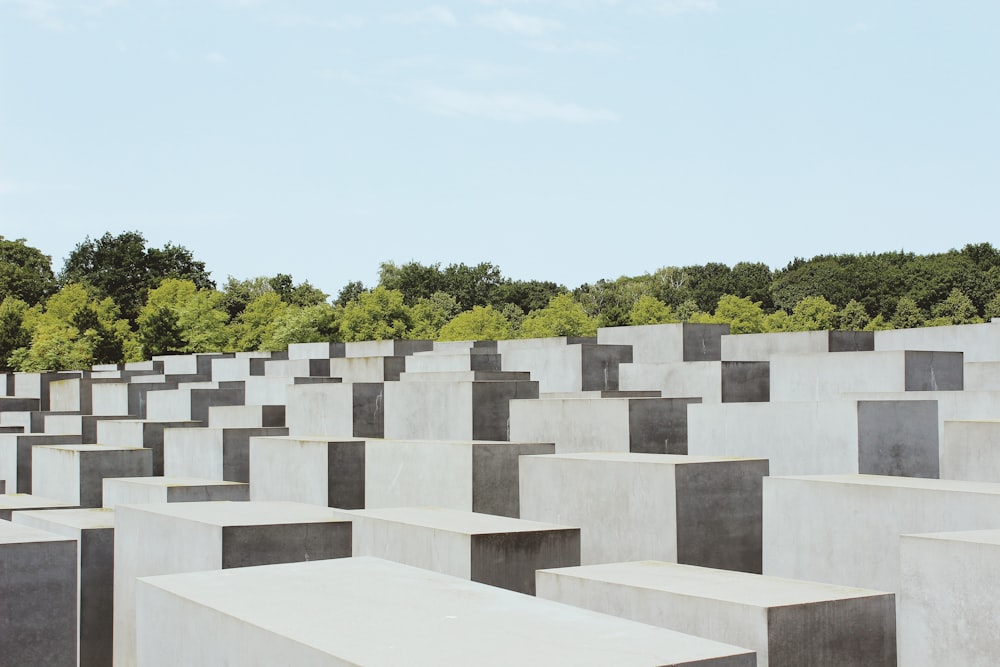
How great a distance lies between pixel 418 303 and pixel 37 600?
1965 inches

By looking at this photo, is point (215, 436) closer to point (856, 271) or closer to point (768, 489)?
point (768, 489)

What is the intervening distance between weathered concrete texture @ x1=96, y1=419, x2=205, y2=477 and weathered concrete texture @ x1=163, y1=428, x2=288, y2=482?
0.88 metres

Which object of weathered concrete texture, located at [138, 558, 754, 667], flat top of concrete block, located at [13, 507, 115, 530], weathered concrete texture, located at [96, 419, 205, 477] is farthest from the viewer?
weathered concrete texture, located at [96, 419, 205, 477]

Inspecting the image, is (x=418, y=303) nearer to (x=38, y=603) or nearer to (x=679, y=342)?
(x=679, y=342)

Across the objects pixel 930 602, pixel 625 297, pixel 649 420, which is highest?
pixel 625 297

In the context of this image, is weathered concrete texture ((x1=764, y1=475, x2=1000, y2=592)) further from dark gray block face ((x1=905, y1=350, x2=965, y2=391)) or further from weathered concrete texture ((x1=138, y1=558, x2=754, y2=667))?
dark gray block face ((x1=905, y1=350, x2=965, y2=391))

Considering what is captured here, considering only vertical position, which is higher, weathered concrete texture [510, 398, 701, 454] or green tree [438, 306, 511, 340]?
green tree [438, 306, 511, 340]

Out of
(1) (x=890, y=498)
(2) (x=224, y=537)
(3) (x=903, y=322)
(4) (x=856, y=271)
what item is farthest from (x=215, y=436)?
(4) (x=856, y=271)

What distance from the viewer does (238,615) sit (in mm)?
4992

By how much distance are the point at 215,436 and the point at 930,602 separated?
1013cm

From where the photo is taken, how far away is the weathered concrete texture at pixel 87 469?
1439 cm

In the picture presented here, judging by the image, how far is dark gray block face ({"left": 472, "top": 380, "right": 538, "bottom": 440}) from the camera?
502 inches

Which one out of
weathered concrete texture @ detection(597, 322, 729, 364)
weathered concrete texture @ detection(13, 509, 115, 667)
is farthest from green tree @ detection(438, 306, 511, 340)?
weathered concrete texture @ detection(13, 509, 115, 667)

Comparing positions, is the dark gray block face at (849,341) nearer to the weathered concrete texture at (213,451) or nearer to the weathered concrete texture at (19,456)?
the weathered concrete texture at (213,451)
